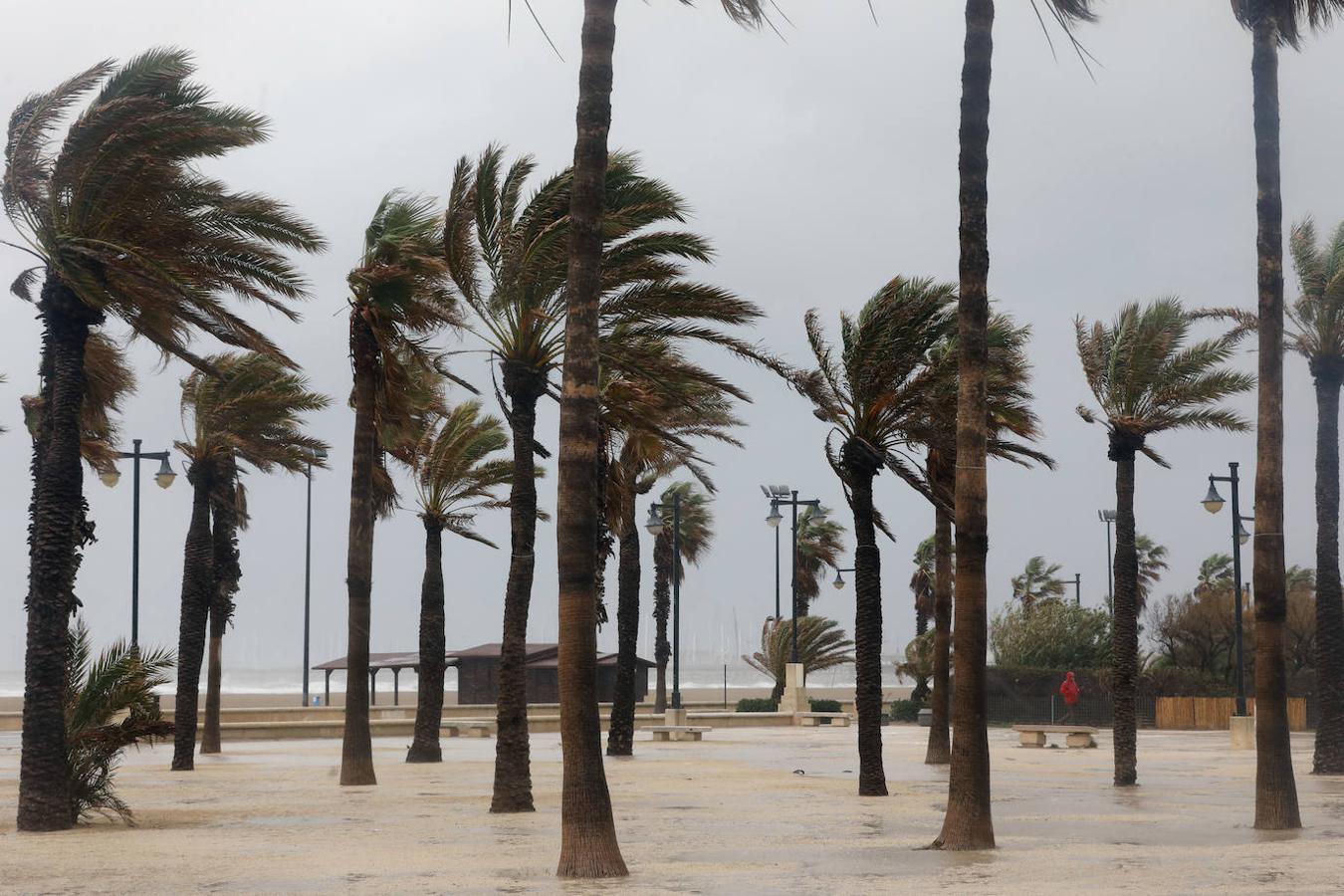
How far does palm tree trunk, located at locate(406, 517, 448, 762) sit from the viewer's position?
29.8 metres

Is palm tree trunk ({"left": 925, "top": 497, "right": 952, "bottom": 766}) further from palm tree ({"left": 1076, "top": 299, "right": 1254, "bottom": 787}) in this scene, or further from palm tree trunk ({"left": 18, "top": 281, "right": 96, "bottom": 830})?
palm tree trunk ({"left": 18, "top": 281, "right": 96, "bottom": 830})

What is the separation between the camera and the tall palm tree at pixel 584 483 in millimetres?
12375

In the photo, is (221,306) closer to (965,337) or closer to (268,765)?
(965,337)

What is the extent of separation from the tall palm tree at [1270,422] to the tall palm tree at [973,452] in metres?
3.10

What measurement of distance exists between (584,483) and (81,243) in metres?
8.22

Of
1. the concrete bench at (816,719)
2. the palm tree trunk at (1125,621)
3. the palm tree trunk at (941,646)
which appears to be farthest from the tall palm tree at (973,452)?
the concrete bench at (816,719)

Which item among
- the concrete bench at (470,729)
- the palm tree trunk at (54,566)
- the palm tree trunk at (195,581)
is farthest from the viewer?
the concrete bench at (470,729)

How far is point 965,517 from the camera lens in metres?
14.8

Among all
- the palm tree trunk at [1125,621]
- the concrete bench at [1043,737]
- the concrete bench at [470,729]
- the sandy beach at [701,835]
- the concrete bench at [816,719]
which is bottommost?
the concrete bench at [816,719]

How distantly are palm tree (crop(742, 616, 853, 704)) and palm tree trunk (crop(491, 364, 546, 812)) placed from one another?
4648 cm

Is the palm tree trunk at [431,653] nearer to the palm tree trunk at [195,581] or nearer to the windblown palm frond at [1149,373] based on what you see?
the palm tree trunk at [195,581]

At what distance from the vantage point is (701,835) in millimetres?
16062

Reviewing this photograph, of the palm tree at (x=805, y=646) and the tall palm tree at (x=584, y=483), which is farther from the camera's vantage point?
the palm tree at (x=805, y=646)

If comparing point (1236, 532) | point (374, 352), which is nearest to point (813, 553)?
point (1236, 532)
